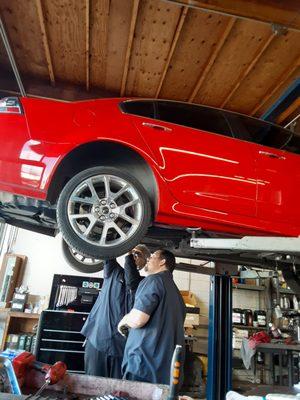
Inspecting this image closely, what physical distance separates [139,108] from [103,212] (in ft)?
2.46

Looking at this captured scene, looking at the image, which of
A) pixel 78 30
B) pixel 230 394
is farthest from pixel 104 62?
pixel 230 394

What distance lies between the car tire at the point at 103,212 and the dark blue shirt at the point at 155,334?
404 mm

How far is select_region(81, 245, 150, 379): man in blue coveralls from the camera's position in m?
2.52

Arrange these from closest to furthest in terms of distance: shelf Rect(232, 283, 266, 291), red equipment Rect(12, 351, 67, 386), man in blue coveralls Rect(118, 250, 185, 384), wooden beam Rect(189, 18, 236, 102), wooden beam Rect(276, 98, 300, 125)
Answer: red equipment Rect(12, 351, 67, 386)
man in blue coveralls Rect(118, 250, 185, 384)
wooden beam Rect(189, 18, 236, 102)
wooden beam Rect(276, 98, 300, 125)
shelf Rect(232, 283, 266, 291)

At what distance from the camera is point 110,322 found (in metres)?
2.56

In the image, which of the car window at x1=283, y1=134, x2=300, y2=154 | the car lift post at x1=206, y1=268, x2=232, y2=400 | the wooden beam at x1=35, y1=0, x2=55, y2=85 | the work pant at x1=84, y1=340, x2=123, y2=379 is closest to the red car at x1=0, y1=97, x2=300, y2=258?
the car window at x1=283, y1=134, x2=300, y2=154

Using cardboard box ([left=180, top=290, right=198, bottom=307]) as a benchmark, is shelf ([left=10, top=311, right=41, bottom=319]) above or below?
below

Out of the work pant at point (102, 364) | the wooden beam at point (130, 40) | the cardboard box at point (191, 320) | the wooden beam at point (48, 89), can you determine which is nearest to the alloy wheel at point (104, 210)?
the work pant at point (102, 364)

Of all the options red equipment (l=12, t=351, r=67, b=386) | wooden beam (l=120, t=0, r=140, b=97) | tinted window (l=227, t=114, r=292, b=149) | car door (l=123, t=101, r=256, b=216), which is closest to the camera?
red equipment (l=12, t=351, r=67, b=386)

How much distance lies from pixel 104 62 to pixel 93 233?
2229mm

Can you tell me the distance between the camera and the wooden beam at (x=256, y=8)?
2.51 metres

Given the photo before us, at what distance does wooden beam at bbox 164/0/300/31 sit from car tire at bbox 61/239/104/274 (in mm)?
2202

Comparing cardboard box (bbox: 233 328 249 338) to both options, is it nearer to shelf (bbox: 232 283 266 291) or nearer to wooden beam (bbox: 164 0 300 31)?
shelf (bbox: 232 283 266 291)

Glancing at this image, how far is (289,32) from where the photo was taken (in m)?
2.98
